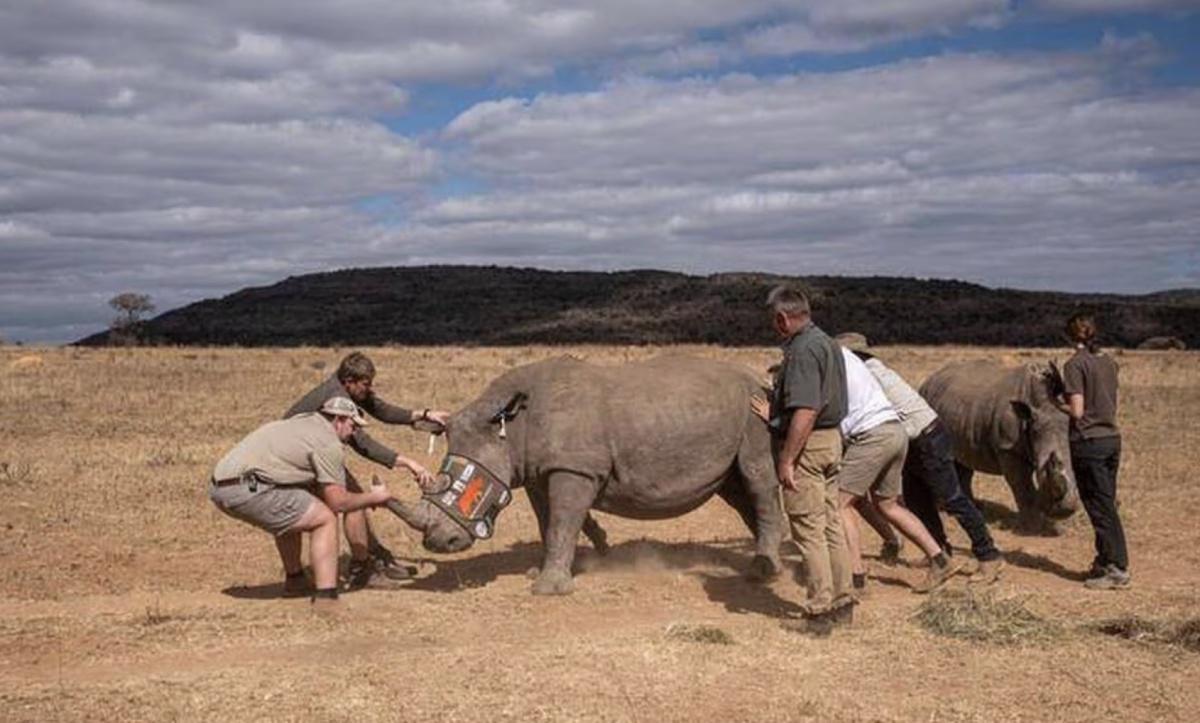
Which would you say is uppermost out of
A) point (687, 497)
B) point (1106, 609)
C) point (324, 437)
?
point (324, 437)

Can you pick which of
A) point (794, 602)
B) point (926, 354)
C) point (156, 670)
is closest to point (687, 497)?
point (794, 602)

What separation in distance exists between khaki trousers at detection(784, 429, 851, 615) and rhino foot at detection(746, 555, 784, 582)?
1.92 metres

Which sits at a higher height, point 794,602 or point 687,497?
point 687,497

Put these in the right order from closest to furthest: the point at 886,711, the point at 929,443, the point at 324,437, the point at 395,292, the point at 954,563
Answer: the point at 886,711, the point at 324,437, the point at 929,443, the point at 954,563, the point at 395,292

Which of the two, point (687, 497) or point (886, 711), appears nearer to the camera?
point (886, 711)

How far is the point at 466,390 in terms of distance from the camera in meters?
26.0

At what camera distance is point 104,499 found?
13.5m

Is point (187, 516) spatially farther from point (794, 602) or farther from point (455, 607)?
point (794, 602)

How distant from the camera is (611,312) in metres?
78.4

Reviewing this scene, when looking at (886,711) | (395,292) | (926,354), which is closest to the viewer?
(886,711)

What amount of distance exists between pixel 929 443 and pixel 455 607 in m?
4.01

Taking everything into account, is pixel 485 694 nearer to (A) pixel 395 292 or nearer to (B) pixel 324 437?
(B) pixel 324 437

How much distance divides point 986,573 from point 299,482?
552 centimetres

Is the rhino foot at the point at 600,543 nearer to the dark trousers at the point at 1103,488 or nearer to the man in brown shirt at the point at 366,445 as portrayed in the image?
the man in brown shirt at the point at 366,445
